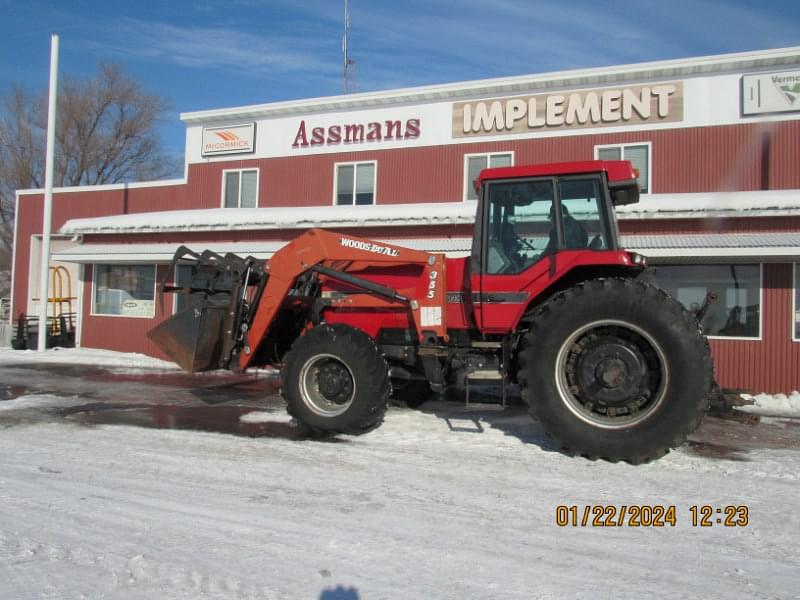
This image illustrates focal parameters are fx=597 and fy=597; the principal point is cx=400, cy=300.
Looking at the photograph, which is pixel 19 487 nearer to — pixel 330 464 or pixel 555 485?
pixel 330 464

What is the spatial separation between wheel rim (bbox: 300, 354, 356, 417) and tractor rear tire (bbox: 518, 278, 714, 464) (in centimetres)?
194

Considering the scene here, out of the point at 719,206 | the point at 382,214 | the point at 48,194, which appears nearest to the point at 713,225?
the point at 719,206

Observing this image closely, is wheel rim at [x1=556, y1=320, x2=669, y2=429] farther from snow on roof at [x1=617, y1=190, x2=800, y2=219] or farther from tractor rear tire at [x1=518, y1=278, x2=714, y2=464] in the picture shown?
snow on roof at [x1=617, y1=190, x2=800, y2=219]

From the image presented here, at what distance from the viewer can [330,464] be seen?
17.6 feet

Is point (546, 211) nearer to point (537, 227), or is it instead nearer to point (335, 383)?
point (537, 227)

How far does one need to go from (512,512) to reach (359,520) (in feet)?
3.56

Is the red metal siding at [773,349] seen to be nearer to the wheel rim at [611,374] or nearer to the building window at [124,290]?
the wheel rim at [611,374]

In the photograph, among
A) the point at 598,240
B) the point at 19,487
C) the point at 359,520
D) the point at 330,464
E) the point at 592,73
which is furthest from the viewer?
the point at 592,73

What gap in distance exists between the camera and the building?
10.6 meters

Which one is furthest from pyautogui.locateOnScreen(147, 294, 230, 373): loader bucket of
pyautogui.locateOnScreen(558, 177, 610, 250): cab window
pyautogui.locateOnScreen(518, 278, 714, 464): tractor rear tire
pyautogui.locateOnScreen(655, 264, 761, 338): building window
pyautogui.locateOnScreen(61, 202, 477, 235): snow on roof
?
pyautogui.locateOnScreen(655, 264, 761, 338): building window

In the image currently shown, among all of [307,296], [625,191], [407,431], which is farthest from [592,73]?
[407,431]

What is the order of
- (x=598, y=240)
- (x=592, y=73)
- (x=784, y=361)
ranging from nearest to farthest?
(x=598, y=240)
(x=784, y=361)
(x=592, y=73)

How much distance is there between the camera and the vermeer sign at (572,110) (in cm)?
1280

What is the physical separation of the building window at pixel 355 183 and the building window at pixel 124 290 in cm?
533
